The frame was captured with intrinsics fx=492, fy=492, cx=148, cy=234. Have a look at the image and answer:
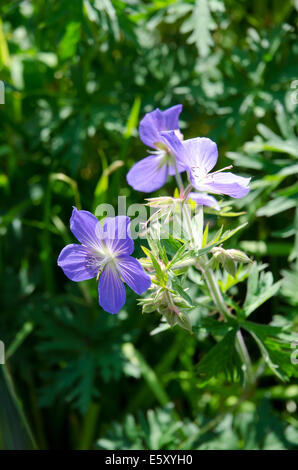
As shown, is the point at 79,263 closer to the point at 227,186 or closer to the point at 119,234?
the point at 119,234

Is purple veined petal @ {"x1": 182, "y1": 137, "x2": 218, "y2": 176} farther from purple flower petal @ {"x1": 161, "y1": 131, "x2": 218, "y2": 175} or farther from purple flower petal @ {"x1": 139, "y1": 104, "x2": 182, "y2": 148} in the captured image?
purple flower petal @ {"x1": 139, "y1": 104, "x2": 182, "y2": 148}

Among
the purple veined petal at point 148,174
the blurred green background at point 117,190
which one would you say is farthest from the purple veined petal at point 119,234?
the blurred green background at point 117,190

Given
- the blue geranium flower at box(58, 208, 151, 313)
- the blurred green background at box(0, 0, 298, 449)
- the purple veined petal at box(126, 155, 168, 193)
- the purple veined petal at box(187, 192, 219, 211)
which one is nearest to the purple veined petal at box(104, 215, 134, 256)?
the blue geranium flower at box(58, 208, 151, 313)

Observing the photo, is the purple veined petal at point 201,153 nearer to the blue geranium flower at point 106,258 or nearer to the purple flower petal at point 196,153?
the purple flower petal at point 196,153

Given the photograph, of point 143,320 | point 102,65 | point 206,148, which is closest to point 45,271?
point 143,320

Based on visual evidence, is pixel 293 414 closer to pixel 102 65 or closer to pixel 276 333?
pixel 276 333

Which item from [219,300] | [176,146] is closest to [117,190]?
[219,300]
